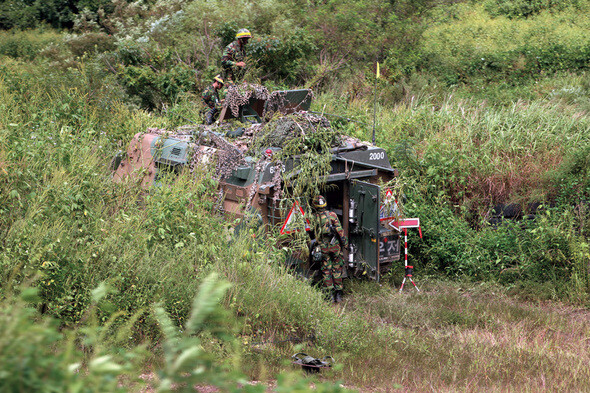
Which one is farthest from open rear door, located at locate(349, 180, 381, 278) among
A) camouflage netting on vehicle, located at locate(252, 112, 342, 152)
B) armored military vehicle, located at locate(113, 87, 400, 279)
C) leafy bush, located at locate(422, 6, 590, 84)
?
leafy bush, located at locate(422, 6, 590, 84)

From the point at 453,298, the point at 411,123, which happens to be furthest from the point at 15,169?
the point at 411,123

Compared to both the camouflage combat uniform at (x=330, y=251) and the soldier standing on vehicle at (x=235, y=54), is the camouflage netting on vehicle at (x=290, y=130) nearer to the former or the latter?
the camouflage combat uniform at (x=330, y=251)

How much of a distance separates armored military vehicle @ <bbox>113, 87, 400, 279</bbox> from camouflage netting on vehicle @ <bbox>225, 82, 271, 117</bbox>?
2cm

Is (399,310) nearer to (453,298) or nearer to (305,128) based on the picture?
(453,298)

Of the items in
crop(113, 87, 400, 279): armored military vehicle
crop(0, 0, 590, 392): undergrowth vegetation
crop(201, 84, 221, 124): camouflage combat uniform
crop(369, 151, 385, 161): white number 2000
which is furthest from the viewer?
crop(201, 84, 221, 124): camouflage combat uniform

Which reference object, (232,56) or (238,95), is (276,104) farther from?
(232,56)

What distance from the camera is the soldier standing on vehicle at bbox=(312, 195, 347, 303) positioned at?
7.98 m

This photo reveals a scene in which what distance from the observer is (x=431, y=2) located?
64.4 feet

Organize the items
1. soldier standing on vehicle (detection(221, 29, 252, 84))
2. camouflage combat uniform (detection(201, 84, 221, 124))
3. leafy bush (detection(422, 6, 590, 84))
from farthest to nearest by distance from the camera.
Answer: leafy bush (detection(422, 6, 590, 84)) < soldier standing on vehicle (detection(221, 29, 252, 84)) < camouflage combat uniform (detection(201, 84, 221, 124))

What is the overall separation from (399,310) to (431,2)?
48.9 ft

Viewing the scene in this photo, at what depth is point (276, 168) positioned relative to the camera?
764 cm

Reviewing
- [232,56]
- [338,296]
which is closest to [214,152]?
[338,296]

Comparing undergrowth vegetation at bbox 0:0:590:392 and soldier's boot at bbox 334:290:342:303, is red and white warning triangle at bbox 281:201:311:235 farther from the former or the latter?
soldier's boot at bbox 334:290:342:303

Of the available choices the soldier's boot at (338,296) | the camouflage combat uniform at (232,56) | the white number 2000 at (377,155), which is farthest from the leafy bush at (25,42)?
the soldier's boot at (338,296)
